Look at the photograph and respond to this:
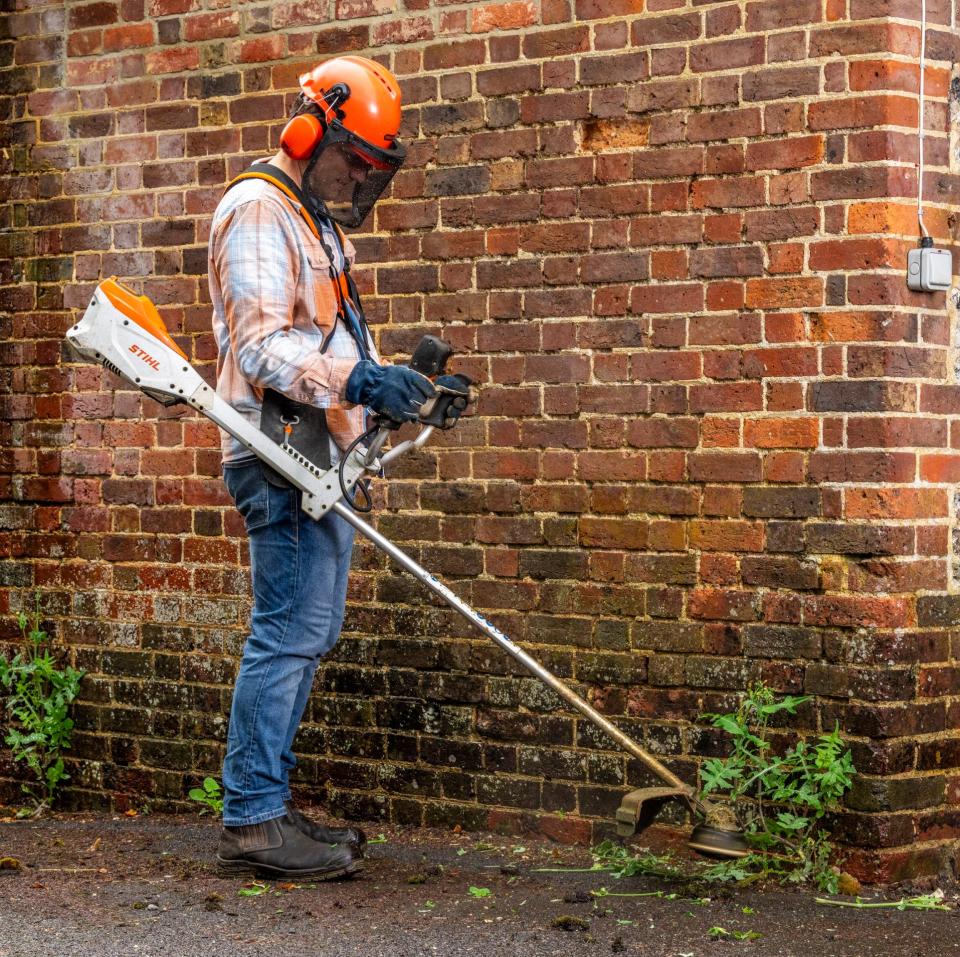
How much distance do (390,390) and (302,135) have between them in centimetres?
85

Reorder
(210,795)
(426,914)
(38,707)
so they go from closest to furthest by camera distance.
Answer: (426,914) → (210,795) → (38,707)

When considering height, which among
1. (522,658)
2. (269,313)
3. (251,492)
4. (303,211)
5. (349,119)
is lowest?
(522,658)

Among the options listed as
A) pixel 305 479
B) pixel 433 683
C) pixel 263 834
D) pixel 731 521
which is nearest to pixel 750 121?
pixel 731 521

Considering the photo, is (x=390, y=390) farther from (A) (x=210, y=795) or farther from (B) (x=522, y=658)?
(A) (x=210, y=795)

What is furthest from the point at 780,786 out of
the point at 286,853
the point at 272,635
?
the point at 272,635

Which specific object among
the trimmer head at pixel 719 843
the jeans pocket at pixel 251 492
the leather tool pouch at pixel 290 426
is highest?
the leather tool pouch at pixel 290 426

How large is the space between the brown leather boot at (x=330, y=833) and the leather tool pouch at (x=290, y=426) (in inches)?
41.0

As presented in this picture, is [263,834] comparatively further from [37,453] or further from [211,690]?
[37,453]

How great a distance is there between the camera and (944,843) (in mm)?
5348

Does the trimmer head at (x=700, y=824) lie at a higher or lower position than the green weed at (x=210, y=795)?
higher

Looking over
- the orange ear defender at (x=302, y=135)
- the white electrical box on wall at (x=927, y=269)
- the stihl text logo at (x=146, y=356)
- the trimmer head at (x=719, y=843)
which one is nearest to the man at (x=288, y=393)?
the orange ear defender at (x=302, y=135)

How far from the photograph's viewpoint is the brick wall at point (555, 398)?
5.22m

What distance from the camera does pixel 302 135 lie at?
5.07m

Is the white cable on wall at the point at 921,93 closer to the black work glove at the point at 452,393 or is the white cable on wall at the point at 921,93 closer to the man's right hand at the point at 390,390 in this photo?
the black work glove at the point at 452,393
